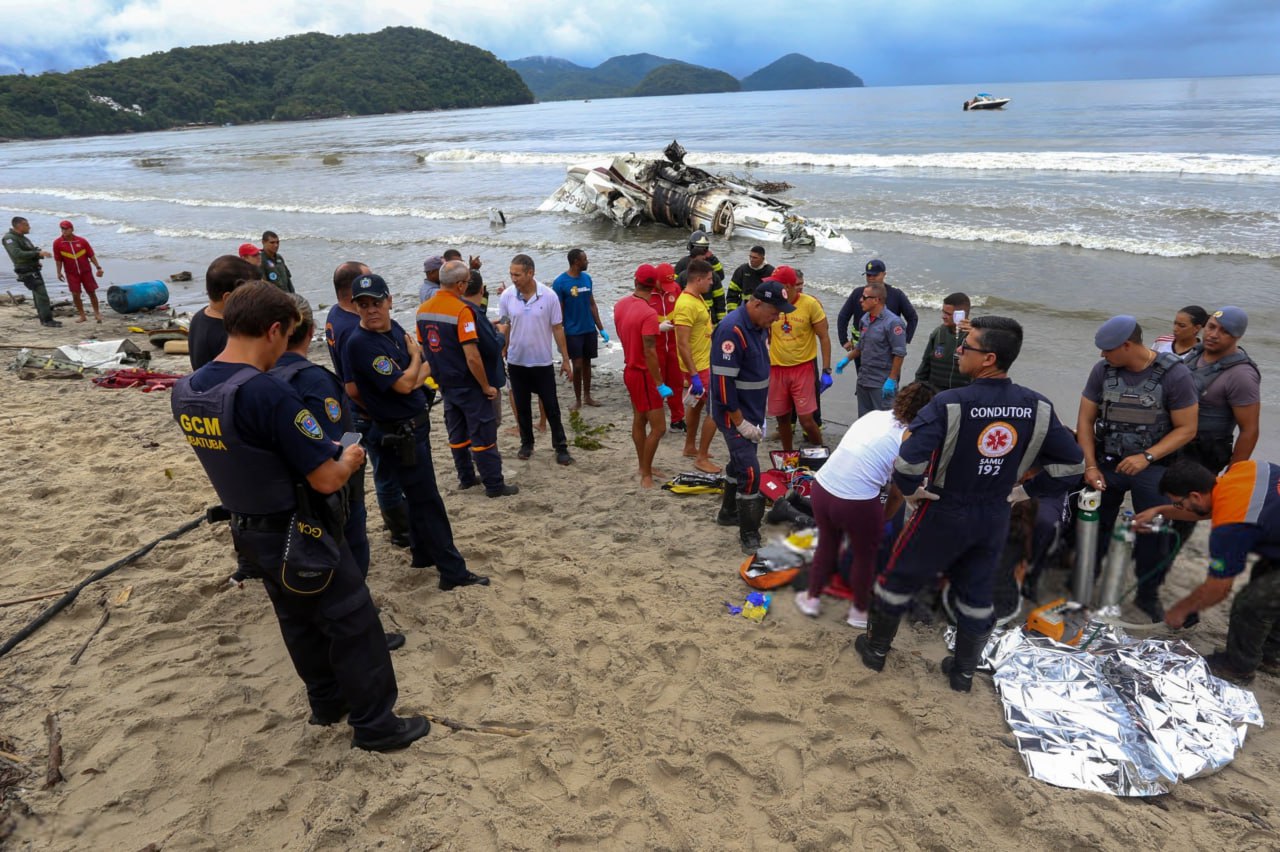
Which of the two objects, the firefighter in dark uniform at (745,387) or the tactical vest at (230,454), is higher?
the tactical vest at (230,454)

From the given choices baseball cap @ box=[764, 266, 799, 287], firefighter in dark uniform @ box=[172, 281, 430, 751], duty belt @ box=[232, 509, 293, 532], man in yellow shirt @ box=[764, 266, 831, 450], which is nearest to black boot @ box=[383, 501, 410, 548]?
firefighter in dark uniform @ box=[172, 281, 430, 751]

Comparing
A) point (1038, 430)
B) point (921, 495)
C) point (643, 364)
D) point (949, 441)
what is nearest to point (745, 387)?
point (643, 364)

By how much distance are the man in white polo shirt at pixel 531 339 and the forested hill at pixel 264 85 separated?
127018mm

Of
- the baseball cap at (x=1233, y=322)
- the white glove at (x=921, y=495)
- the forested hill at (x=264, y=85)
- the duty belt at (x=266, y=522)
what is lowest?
the white glove at (x=921, y=495)

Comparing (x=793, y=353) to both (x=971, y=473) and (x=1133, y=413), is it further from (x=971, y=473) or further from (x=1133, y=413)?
(x=971, y=473)

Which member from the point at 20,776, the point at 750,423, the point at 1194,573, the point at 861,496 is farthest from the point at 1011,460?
the point at 20,776

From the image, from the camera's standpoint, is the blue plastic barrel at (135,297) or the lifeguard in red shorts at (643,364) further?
the blue plastic barrel at (135,297)

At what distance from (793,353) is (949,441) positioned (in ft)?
10.0

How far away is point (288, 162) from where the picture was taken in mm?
45500

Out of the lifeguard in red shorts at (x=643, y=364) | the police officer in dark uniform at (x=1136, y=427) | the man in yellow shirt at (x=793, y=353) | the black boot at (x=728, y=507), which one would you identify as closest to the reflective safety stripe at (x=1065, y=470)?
the police officer in dark uniform at (x=1136, y=427)

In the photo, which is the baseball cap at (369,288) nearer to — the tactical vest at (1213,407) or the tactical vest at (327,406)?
the tactical vest at (327,406)

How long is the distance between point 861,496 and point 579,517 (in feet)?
8.09

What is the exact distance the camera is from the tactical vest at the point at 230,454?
2395 mm

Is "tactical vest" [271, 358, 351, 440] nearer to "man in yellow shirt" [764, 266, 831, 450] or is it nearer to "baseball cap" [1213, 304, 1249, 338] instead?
"man in yellow shirt" [764, 266, 831, 450]
